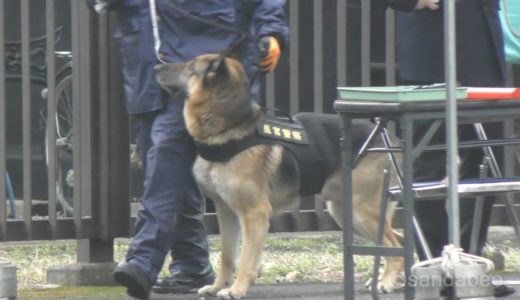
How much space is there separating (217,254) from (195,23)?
237cm

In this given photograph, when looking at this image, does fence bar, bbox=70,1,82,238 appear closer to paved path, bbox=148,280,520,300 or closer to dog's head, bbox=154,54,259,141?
paved path, bbox=148,280,520,300

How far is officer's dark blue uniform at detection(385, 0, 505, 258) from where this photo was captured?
18.7ft

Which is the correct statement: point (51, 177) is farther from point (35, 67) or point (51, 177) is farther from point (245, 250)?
point (35, 67)

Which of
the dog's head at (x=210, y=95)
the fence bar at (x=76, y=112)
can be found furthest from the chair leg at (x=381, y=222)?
the fence bar at (x=76, y=112)

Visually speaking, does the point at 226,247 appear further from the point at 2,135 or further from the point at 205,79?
the point at 2,135

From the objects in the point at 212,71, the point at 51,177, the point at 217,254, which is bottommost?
the point at 217,254

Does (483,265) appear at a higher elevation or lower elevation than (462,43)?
lower

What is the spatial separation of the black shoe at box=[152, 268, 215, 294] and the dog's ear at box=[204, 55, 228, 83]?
111 cm

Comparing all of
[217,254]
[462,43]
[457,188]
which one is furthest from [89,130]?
[457,188]

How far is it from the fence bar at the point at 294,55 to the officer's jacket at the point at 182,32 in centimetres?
103

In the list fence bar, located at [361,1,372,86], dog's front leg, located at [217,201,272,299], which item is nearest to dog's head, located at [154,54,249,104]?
dog's front leg, located at [217,201,272,299]

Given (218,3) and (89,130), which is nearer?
(218,3)

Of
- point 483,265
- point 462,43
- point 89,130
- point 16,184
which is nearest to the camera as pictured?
point 483,265

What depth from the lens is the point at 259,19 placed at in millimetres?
5832
